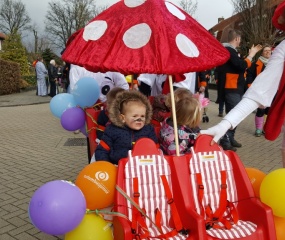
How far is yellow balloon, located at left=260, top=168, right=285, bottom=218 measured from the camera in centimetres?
234

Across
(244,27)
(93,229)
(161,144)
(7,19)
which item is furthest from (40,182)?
(7,19)

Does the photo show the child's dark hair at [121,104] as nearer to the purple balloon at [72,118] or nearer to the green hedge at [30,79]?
the purple balloon at [72,118]

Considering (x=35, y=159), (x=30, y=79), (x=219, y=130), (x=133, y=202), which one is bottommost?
(x=30, y=79)

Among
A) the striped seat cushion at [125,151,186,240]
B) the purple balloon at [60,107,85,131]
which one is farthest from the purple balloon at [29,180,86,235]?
the purple balloon at [60,107,85,131]

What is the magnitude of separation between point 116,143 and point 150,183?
0.66 m

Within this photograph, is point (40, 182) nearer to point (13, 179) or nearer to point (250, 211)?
point (13, 179)

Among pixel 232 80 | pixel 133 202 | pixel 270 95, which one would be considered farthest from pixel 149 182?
pixel 232 80

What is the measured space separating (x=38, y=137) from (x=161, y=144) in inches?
208

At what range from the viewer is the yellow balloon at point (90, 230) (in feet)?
7.84

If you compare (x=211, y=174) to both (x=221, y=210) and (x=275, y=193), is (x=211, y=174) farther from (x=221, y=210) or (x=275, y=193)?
(x=275, y=193)

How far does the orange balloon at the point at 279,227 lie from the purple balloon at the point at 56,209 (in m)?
1.30

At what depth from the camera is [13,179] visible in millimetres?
5031

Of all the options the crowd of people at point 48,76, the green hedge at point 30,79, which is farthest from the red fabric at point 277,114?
the green hedge at point 30,79

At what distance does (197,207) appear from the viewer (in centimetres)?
259
